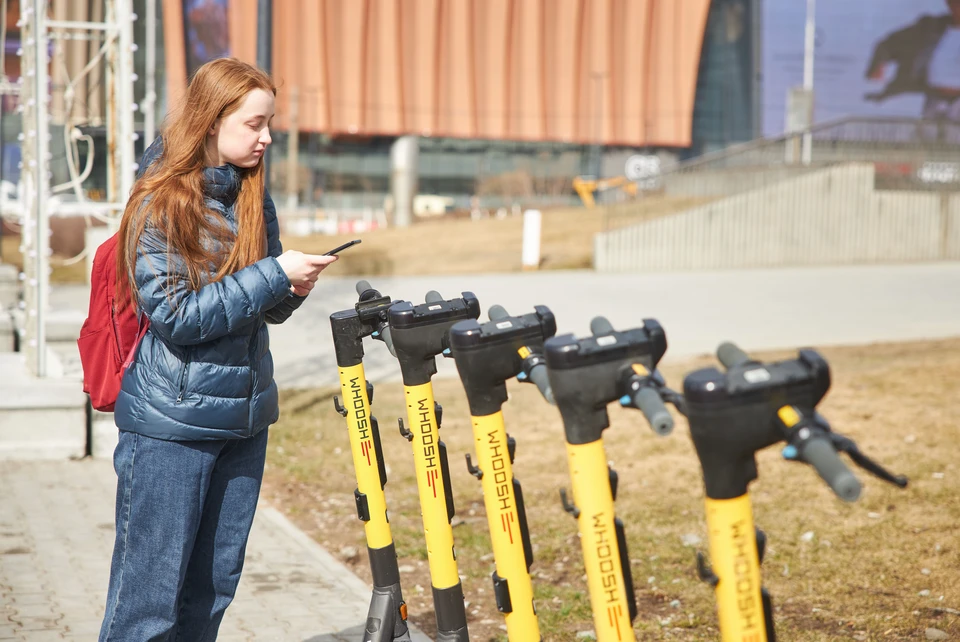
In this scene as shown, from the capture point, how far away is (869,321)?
14.1 metres

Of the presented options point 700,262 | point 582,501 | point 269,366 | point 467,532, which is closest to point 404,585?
point 467,532

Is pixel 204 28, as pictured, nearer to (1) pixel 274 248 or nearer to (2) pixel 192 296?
(1) pixel 274 248

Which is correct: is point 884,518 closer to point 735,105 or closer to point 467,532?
point 467,532

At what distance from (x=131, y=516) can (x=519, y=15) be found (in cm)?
4563

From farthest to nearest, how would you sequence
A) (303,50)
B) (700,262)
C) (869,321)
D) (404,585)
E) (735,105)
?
(735,105) → (303,50) → (700,262) → (869,321) → (404,585)

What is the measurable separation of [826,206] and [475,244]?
8.60 meters

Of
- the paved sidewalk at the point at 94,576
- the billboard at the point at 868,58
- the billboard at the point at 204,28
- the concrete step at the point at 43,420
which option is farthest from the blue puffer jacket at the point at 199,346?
the billboard at the point at 868,58

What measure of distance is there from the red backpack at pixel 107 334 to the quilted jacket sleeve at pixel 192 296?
0.18 m

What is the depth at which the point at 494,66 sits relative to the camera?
1829 inches

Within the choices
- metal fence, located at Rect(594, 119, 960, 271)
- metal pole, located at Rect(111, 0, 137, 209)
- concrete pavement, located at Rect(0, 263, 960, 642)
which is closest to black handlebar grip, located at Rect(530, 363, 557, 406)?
concrete pavement, located at Rect(0, 263, 960, 642)

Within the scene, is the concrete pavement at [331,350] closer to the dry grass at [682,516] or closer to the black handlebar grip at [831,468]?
the dry grass at [682,516]

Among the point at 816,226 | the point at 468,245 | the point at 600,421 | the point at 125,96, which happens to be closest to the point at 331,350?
the point at 125,96

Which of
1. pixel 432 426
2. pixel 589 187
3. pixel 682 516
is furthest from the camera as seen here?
pixel 589 187

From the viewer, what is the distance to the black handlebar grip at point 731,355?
2174 millimetres
